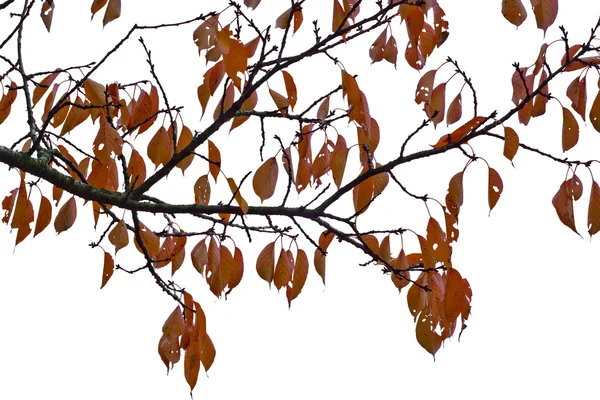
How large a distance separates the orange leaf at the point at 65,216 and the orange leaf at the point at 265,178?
0.66 meters

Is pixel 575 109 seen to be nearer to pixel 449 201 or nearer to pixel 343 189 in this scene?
pixel 449 201

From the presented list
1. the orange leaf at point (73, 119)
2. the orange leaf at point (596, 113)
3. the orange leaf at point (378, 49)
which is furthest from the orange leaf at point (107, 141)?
the orange leaf at point (596, 113)

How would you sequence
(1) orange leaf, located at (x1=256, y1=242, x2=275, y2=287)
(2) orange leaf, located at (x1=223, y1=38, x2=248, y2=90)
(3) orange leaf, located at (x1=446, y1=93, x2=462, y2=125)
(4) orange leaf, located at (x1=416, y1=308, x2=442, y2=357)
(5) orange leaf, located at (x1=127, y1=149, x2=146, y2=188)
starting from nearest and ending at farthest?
(2) orange leaf, located at (x1=223, y1=38, x2=248, y2=90), (4) orange leaf, located at (x1=416, y1=308, x2=442, y2=357), (1) orange leaf, located at (x1=256, y1=242, x2=275, y2=287), (3) orange leaf, located at (x1=446, y1=93, x2=462, y2=125), (5) orange leaf, located at (x1=127, y1=149, x2=146, y2=188)

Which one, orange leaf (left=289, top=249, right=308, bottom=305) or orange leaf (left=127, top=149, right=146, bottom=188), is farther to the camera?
orange leaf (left=127, top=149, right=146, bottom=188)

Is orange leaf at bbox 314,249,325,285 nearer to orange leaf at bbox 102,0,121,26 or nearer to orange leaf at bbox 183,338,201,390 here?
orange leaf at bbox 183,338,201,390

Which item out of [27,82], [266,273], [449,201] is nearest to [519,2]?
[449,201]

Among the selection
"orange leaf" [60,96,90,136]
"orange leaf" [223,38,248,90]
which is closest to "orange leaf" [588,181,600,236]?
"orange leaf" [223,38,248,90]

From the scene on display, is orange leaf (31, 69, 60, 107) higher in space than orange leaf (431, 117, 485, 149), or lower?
higher

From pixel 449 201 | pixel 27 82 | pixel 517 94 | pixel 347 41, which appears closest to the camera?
pixel 347 41

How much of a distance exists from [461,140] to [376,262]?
447 mm

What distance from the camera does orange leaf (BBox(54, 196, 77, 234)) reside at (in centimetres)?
231

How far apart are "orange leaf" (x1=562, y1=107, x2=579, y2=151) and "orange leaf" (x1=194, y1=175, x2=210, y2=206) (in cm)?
104

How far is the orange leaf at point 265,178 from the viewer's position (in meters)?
1.99

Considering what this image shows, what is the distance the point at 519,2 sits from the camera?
70.5 inches
